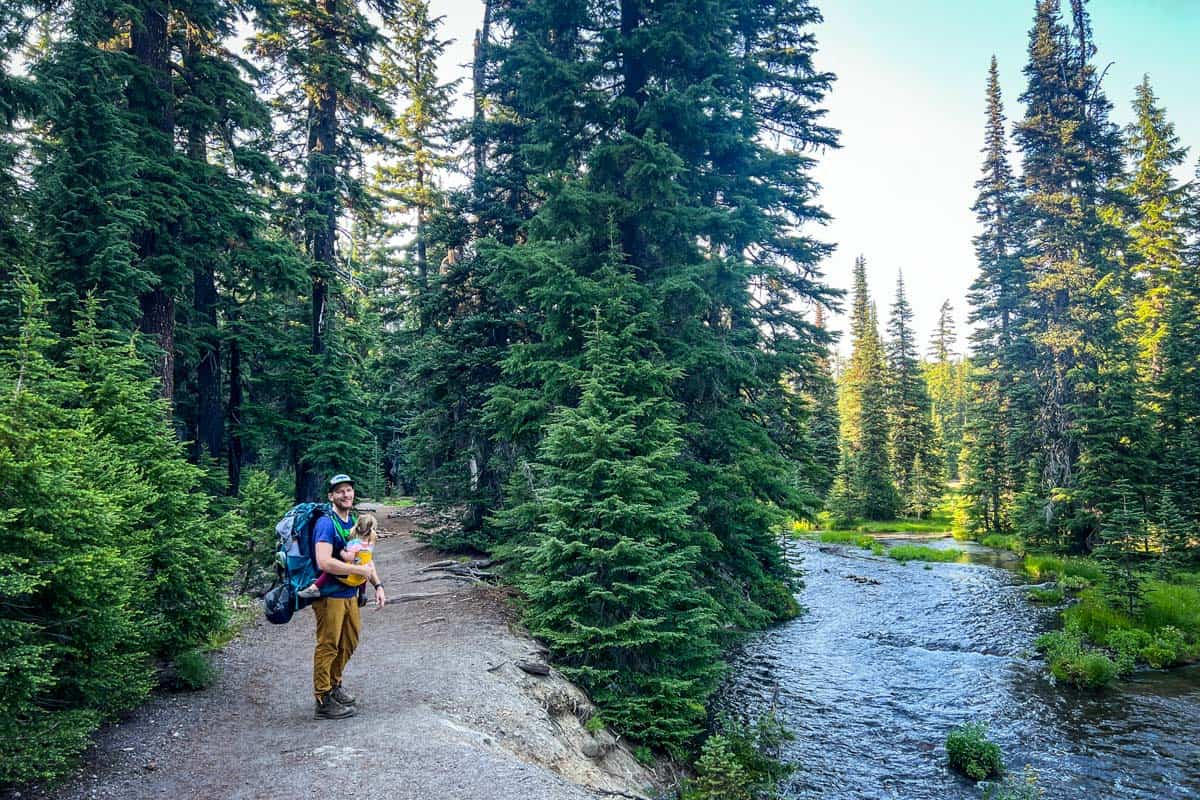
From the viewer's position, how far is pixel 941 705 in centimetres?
1154

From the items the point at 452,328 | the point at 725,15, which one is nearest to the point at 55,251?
the point at 452,328

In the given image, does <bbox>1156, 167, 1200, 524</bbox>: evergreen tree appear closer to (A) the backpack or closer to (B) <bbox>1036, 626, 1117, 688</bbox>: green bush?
(B) <bbox>1036, 626, 1117, 688</bbox>: green bush

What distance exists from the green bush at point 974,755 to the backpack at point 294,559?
9672 mm

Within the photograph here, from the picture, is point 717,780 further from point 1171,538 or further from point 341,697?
point 1171,538

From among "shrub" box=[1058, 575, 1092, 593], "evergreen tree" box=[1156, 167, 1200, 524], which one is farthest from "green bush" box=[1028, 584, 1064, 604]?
"evergreen tree" box=[1156, 167, 1200, 524]

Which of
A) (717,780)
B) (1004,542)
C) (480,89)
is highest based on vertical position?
(480,89)

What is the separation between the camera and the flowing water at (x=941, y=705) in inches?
351

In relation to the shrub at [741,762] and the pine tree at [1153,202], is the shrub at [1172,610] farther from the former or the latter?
the pine tree at [1153,202]

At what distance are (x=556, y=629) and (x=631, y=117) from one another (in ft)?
35.2

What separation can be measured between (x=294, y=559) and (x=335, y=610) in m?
0.67

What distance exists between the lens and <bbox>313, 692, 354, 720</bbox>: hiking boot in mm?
6312

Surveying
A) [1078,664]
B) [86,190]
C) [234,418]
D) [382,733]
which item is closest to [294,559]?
[382,733]

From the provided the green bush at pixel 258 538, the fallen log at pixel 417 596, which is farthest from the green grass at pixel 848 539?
the green bush at pixel 258 538

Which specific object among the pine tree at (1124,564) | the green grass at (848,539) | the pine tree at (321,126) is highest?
the pine tree at (321,126)
